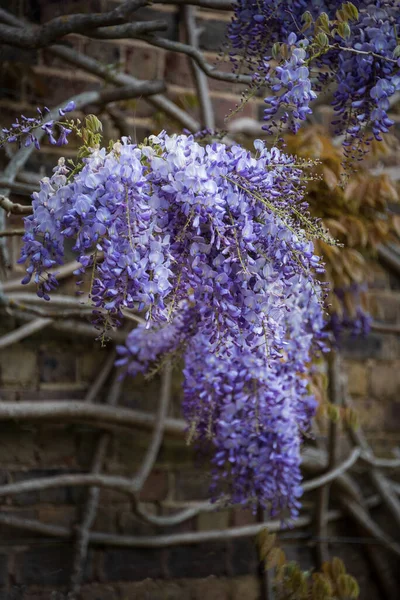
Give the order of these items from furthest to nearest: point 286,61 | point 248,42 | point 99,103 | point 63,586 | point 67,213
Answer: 1. point 63,586
2. point 99,103
3. point 248,42
4. point 286,61
5. point 67,213

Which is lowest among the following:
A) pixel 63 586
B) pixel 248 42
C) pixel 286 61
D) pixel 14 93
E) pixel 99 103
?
pixel 63 586

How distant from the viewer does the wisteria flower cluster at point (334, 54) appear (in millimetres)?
1062

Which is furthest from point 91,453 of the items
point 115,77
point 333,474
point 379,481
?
point 115,77

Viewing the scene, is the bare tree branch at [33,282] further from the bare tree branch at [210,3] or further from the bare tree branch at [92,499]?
the bare tree branch at [210,3]

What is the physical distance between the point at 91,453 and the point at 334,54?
117 centimetres

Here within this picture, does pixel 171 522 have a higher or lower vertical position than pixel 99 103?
lower

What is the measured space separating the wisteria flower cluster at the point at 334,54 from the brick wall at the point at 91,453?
0.66 metres

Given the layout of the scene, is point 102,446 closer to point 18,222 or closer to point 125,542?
point 125,542

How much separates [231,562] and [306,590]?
1.44 ft

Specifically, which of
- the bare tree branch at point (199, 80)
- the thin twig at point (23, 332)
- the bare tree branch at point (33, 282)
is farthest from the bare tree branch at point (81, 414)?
the bare tree branch at point (199, 80)

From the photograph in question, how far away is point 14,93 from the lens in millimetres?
1840

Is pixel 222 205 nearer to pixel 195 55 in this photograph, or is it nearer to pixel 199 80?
pixel 195 55

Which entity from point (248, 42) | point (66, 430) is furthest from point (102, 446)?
point (248, 42)

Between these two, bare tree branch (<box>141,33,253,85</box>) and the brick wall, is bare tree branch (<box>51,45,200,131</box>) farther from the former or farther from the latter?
bare tree branch (<box>141,33,253,85</box>)
